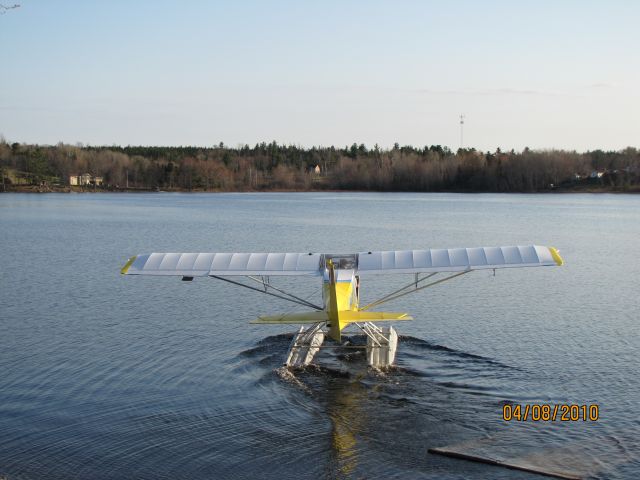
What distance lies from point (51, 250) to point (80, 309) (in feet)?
42.5

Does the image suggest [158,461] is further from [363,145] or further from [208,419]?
[363,145]

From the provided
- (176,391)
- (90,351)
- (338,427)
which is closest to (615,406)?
(338,427)

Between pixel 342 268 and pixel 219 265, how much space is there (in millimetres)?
2098

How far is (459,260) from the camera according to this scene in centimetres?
1216

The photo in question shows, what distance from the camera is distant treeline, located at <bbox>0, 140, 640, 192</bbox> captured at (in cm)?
9706

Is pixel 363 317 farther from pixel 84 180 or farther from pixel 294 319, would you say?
pixel 84 180

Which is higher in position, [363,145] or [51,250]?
[363,145]

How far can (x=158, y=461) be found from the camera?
8.77m

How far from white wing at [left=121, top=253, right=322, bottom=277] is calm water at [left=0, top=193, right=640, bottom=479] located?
160 centimetres

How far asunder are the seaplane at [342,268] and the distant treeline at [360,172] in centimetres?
8696

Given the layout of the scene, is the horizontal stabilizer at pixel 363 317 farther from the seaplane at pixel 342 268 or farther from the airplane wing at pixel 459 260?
the airplane wing at pixel 459 260

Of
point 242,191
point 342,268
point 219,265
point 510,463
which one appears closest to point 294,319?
point 342,268

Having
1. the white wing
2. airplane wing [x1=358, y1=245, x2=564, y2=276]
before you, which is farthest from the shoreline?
the white wing

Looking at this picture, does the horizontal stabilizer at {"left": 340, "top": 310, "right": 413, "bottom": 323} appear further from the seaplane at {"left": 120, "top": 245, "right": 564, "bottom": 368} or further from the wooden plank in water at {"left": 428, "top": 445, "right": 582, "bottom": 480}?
the wooden plank in water at {"left": 428, "top": 445, "right": 582, "bottom": 480}
